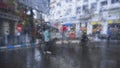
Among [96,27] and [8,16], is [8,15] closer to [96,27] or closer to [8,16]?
[8,16]

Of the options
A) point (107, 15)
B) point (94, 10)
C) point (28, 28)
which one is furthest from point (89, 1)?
point (28, 28)

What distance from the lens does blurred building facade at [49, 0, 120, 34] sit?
48.4 m

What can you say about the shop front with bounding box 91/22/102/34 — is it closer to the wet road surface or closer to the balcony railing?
the balcony railing

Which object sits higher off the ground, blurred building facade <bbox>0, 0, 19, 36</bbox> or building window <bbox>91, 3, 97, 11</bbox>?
building window <bbox>91, 3, 97, 11</bbox>

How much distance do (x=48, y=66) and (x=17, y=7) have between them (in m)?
23.7

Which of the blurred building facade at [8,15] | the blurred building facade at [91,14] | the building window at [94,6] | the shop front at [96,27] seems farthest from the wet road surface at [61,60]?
the building window at [94,6]

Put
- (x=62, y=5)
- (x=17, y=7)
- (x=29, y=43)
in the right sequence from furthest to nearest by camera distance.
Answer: (x=62, y=5)
(x=17, y=7)
(x=29, y=43)

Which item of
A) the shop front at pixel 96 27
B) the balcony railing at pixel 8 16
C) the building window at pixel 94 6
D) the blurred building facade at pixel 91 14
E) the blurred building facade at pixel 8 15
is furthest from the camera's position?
the building window at pixel 94 6

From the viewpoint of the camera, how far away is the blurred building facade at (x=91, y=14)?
159ft

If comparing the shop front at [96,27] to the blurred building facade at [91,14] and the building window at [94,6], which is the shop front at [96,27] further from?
the building window at [94,6]

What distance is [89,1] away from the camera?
55.6 metres

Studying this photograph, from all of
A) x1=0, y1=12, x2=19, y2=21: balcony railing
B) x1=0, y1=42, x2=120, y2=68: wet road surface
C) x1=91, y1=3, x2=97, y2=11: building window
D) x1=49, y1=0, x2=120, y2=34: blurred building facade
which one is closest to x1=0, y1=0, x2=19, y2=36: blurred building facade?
x1=0, y1=12, x2=19, y2=21: balcony railing

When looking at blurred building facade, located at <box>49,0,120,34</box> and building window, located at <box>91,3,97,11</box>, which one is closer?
blurred building facade, located at <box>49,0,120,34</box>

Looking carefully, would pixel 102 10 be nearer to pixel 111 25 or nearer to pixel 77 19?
pixel 111 25
